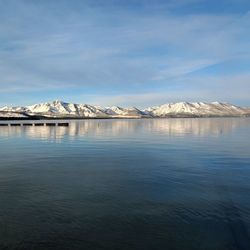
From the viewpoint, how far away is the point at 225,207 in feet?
57.9

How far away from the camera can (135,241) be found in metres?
13.3

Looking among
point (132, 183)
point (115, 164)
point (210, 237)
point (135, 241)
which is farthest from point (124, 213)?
point (115, 164)

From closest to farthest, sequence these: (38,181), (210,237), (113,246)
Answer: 1. (113,246)
2. (210,237)
3. (38,181)

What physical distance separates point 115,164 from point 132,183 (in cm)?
939

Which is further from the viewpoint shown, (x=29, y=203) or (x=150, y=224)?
(x=29, y=203)

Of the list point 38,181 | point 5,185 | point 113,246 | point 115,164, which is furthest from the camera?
point 115,164

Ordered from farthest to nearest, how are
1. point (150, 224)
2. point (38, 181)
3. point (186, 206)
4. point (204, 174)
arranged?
1. point (204, 174)
2. point (38, 181)
3. point (186, 206)
4. point (150, 224)

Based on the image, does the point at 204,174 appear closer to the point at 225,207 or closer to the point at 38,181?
the point at 225,207

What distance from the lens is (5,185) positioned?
2283cm

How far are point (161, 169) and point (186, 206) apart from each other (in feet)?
39.7

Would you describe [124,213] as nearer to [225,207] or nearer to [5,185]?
[225,207]

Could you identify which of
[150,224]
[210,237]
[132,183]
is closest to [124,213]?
[150,224]

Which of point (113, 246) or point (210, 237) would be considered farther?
point (210, 237)

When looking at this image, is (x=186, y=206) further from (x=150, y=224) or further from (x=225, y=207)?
(x=150, y=224)
